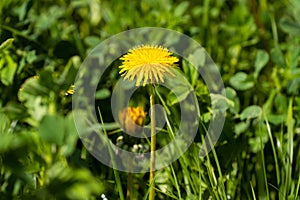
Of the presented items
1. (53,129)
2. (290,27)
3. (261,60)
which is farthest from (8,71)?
(290,27)

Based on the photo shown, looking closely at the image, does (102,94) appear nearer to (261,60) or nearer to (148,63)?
(148,63)

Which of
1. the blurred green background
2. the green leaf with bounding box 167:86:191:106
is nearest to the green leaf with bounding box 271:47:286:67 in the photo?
the blurred green background

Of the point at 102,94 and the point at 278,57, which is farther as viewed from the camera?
the point at 278,57

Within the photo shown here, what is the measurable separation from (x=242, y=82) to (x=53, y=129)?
745mm

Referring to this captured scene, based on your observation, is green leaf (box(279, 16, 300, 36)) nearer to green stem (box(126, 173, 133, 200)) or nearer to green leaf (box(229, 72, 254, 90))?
green leaf (box(229, 72, 254, 90))

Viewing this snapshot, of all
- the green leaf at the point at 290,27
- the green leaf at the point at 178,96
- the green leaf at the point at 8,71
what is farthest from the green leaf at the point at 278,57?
the green leaf at the point at 8,71

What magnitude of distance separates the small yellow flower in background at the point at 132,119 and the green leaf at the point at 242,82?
0.38m

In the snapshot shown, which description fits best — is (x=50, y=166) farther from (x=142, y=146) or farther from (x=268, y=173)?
(x=268, y=173)

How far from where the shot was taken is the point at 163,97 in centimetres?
142

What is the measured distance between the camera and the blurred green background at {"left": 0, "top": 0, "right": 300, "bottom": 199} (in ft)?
3.01

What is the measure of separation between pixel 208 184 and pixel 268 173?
25 cm

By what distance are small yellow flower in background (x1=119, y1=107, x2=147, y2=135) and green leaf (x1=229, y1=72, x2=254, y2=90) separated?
0.38 m

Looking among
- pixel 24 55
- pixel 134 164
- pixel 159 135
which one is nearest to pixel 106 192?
pixel 134 164

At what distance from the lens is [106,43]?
155 centimetres
